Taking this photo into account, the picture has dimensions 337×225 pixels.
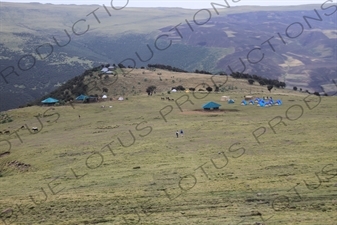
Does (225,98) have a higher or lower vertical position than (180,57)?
lower

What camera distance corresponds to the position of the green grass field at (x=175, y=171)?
52.7 feet

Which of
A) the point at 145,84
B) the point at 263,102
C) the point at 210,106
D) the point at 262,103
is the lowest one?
the point at 262,103

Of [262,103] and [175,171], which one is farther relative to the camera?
[262,103]

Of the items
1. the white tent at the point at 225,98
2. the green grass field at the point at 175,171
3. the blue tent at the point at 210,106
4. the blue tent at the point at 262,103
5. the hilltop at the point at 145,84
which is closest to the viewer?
the green grass field at the point at 175,171

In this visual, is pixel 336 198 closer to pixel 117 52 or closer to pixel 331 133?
pixel 331 133

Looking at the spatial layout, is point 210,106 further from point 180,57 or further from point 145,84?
point 180,57

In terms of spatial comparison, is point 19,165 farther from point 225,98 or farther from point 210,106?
point 225,98

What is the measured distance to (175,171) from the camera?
21578 millimetres

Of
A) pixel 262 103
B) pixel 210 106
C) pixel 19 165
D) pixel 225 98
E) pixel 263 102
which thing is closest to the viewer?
pixel 19 165

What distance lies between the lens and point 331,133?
29.7 metres

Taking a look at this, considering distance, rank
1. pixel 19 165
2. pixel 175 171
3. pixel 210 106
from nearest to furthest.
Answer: pixel 175 171, pixel 19 165, pixel 210 106

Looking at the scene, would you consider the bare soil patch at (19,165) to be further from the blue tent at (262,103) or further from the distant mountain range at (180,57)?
the distant mountain range at (180,57)

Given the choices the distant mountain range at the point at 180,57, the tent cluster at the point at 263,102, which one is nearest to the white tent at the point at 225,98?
the tent cluster at the point at 263,102

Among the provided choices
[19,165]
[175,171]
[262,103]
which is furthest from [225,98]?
[175,171]
